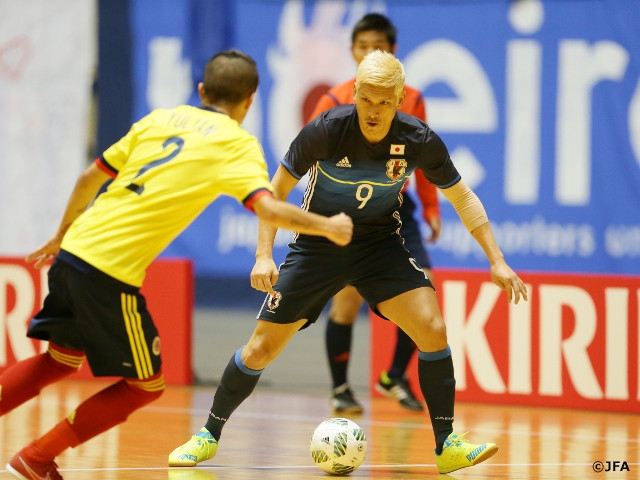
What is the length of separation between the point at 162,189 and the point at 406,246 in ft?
9.30

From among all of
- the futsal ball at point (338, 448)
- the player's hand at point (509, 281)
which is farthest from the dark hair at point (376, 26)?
the futsal ball at point (338, 448)

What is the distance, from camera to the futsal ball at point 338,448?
5125 millimetres

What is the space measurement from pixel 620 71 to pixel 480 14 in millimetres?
1240

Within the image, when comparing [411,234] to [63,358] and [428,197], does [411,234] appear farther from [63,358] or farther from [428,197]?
[63,358]

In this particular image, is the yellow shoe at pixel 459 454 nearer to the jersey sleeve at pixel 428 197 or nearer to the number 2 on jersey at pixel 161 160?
the number 2 on jersey at pixel 161 160

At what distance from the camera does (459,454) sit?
5125mm

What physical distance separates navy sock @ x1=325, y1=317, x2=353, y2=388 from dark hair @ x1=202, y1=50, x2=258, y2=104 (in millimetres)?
2898

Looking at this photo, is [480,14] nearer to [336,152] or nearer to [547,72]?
[547,72]

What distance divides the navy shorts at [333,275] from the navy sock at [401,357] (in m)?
2.11

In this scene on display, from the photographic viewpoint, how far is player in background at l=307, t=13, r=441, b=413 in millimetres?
7016

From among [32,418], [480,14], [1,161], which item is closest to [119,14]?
[1,161]

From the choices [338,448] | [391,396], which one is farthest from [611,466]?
[391,396]

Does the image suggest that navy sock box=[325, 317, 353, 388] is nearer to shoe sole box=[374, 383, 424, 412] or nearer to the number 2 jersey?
shoe sole box=[374, 383, 424, 412]

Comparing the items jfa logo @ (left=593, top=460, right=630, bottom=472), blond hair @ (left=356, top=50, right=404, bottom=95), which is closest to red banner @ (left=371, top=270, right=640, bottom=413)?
jfa logo @ (left=593, top=460, right=630, bottom=472)
